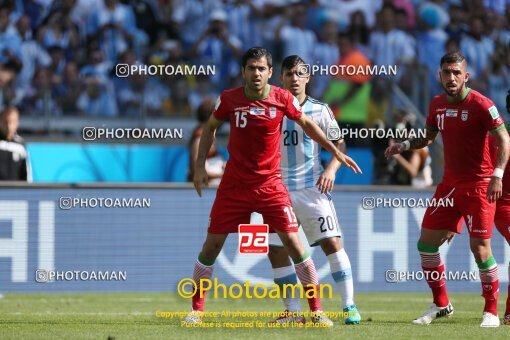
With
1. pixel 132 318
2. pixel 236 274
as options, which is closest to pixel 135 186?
pixel 236 274

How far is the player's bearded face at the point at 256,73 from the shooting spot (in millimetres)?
9031

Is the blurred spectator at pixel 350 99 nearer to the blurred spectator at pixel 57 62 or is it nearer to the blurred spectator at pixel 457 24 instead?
the blurred spectator at pixel 457 24

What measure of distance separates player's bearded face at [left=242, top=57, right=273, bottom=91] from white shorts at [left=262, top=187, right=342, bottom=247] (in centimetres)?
139

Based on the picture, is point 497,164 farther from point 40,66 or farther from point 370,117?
point 40,66

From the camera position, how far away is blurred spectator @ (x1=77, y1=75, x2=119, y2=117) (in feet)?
54.6

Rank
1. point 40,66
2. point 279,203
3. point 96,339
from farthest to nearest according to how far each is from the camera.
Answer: point 40,66, point 279,203, point 96,339

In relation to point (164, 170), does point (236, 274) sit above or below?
below

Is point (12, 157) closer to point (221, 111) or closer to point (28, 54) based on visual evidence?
point (28, 54)

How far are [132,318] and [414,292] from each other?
508 centimetres

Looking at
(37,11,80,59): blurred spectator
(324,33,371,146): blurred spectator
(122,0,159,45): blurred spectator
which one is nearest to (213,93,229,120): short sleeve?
(324,33,371,146): blurred spectator

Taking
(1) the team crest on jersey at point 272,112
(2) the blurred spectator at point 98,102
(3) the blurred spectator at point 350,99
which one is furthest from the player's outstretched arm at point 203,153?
(2) the blurred spectator at point 98,102

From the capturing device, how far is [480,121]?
9.80 m

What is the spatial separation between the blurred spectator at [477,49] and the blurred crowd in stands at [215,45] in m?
0.02

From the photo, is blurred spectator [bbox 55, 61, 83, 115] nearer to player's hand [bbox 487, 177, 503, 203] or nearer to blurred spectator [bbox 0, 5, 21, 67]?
blurred spectator [bbox 0, 5, 21, 67]
